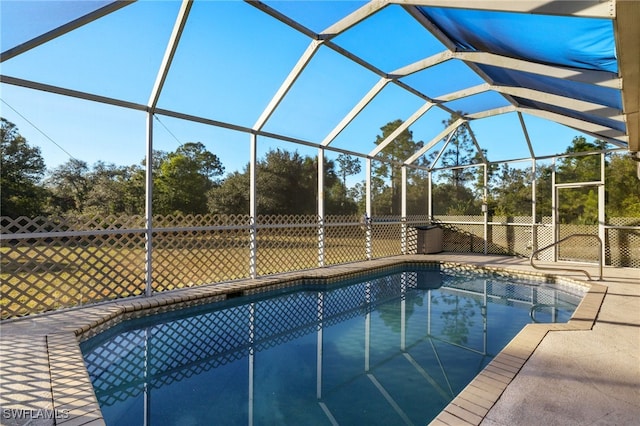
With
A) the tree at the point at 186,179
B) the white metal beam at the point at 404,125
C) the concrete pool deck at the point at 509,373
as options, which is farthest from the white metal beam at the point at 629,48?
the tree at the point at 186,179

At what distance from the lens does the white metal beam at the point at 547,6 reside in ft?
5.67

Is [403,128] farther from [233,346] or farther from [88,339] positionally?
[88,339]

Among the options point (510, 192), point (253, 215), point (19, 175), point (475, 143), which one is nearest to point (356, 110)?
point (253, 215)

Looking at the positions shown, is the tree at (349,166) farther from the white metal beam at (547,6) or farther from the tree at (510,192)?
the white metal beam at (547,6)

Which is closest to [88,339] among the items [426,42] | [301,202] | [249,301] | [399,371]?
[249,301]

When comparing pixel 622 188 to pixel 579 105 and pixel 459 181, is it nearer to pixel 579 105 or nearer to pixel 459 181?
pixel 459 181

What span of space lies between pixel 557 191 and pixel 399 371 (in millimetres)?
8299

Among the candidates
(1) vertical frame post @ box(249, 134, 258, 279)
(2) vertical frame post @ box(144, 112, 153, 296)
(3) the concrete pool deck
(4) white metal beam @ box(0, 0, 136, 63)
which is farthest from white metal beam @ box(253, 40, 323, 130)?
(3) the concrete pool deck

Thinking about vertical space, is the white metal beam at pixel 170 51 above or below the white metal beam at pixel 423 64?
below

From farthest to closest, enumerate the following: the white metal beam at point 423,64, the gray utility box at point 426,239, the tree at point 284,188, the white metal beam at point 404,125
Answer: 1. the tree at point 284,188
2. the gray utility box at point 426,239
3. the white metal beam at point 404,125
4. the white metal beam at point 423,64

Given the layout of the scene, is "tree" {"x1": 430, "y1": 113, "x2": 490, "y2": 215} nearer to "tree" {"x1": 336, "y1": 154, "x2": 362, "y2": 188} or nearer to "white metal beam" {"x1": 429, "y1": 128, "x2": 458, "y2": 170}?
"white metal beam" {"x1": 429, "y1": 128, "x2": 458, "y2": 170}

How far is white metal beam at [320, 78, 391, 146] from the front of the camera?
644cm

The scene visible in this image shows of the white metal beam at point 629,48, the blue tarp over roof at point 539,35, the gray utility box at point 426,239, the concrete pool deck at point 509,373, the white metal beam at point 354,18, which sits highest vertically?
the white metal beam at point 354,18

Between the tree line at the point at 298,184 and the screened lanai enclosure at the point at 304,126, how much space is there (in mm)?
64
